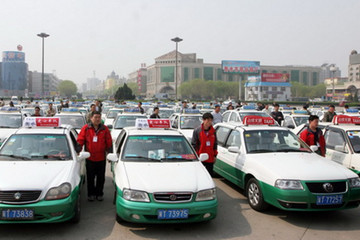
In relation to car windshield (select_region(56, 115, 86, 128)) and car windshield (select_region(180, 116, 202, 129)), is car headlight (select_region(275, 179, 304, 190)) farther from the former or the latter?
car windshield (select_region(56, 115, 86, 128))

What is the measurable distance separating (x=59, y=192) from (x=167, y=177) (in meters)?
1.53

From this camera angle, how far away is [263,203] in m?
6.27

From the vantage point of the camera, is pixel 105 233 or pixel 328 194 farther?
pixel 328 194

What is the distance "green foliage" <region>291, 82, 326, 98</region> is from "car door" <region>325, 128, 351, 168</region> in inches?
4768

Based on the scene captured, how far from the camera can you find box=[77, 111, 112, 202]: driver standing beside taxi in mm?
6789

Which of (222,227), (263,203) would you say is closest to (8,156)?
(222,227)

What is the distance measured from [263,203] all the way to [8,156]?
426 cm

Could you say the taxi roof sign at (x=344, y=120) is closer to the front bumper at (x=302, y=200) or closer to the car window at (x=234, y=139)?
the car window at (x=234, y=139)

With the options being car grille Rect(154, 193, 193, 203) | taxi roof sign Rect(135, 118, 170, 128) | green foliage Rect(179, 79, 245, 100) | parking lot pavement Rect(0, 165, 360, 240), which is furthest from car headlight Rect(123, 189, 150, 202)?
green foliage Rect(179, 79, 245, 100)

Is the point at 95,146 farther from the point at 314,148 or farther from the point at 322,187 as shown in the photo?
the point at 314,148

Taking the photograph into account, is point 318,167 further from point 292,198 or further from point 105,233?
point 105,233

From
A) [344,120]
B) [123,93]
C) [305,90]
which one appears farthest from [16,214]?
[305,90]

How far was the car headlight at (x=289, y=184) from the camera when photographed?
580 cm

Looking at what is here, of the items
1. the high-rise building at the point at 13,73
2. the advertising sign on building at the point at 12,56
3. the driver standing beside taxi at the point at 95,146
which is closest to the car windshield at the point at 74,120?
the driver standing beside taxi at the point at 95,146
